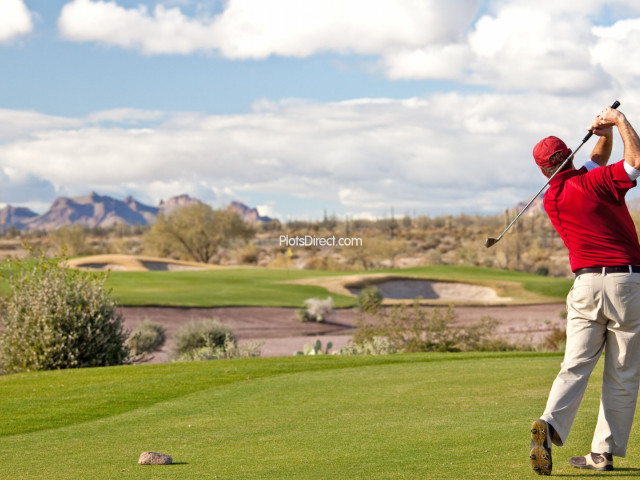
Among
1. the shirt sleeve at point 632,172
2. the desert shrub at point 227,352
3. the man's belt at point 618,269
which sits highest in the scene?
the shirt sleeve at point 632,172

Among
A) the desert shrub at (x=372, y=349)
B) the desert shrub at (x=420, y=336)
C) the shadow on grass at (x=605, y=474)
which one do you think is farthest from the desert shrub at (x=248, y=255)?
the shadow on grass at (x=605, y=474)

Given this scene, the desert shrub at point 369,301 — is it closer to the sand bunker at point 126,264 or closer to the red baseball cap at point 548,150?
the red baseball cap at point 548,150

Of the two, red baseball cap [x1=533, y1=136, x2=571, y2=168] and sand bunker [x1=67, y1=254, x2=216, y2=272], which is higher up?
red baseball cap [x1=533, y1=136, x2=571, y2=168]

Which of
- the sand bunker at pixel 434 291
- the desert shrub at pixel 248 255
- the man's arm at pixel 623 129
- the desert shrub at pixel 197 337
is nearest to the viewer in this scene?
the man's arm at pixel 623 129

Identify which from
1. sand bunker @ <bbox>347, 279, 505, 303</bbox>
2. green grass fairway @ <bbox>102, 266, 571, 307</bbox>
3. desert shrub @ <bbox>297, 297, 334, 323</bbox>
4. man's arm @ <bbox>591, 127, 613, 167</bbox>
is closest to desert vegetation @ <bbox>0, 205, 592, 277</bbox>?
green grass fairway @ <bbox>102, 266, 571, 307</bbox>

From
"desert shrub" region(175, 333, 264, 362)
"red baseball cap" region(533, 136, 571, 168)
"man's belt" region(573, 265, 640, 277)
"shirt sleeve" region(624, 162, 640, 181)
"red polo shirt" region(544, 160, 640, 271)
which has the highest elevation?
"red baseball cap" region(533, 136, 571, 168)

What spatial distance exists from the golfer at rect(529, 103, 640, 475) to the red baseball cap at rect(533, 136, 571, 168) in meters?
0.16

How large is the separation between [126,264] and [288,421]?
170 ft

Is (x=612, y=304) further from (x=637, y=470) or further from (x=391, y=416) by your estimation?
(x=391, y=416)

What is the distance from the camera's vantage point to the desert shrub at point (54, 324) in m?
16.2

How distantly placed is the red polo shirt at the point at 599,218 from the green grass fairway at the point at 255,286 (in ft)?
101

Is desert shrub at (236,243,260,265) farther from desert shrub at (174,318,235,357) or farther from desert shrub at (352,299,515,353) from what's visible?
desert shrub at (352,299,515,353)

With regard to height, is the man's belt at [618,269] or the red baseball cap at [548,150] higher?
the red baseball cap at [548,150]

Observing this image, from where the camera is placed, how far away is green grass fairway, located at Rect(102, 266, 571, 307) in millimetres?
39094
